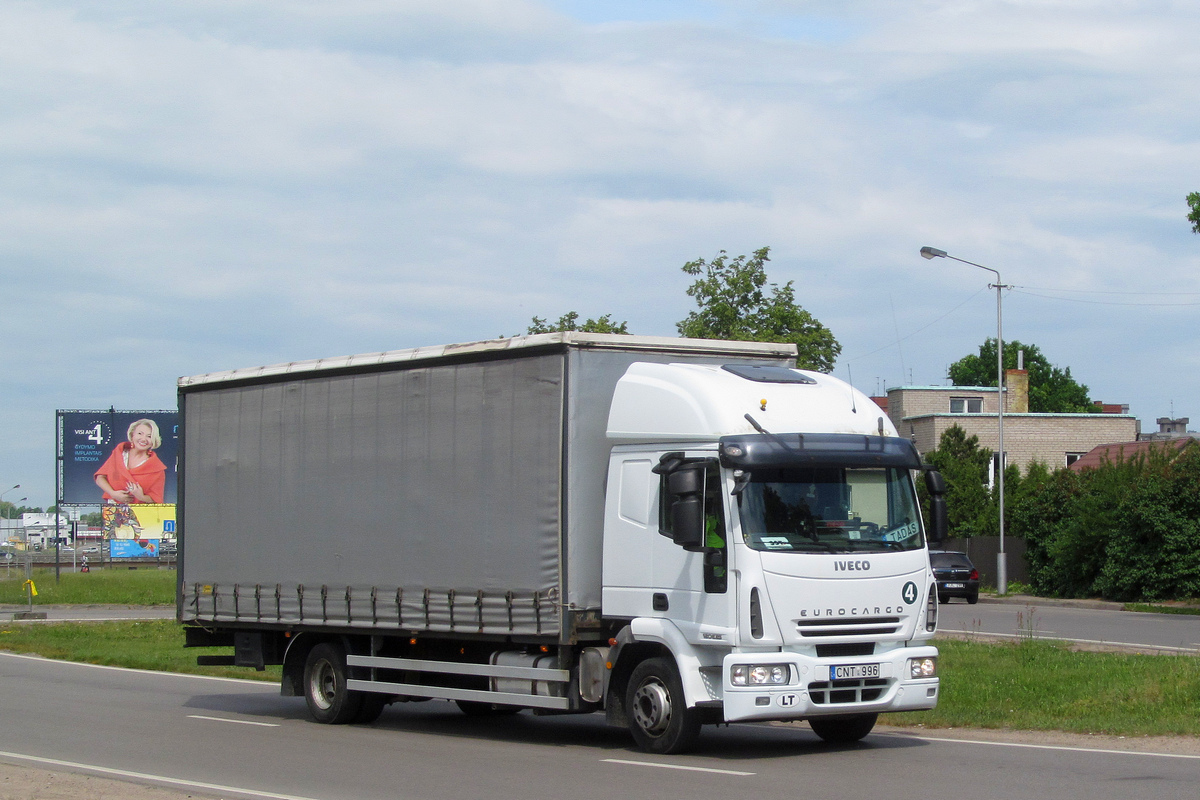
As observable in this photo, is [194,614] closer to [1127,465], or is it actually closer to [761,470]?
[761,470]

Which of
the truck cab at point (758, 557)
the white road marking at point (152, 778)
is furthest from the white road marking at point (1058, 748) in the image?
the white road marking at point (152, 778)

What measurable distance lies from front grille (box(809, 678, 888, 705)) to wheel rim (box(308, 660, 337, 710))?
19.8 ft

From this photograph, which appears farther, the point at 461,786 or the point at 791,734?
the point at 791,734

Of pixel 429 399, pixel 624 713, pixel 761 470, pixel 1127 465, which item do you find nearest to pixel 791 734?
pixel 624 713

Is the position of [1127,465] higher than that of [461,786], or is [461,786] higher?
[1127,465]

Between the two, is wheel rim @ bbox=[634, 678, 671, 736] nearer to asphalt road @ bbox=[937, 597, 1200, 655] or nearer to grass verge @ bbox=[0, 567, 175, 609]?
asphalt road @ bbox=[937, 597, 1200, 655]

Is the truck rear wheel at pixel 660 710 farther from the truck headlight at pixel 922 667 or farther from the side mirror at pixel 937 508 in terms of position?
the side mirror at pixel 937 508

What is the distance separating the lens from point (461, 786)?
33.7 feet

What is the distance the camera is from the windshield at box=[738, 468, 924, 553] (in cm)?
1084

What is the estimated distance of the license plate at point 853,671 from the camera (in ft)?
35.6

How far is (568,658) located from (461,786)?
6.47ft

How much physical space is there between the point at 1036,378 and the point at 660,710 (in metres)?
105

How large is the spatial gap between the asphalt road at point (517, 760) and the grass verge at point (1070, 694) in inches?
43.4

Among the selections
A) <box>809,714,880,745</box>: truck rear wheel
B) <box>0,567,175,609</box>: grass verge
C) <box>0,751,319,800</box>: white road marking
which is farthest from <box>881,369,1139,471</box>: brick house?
<box>0,751,319,800</box>: white road marking
